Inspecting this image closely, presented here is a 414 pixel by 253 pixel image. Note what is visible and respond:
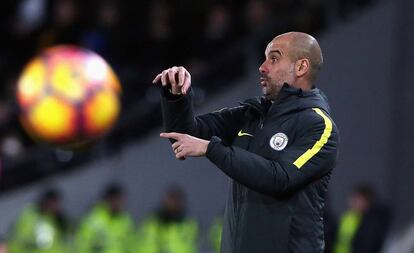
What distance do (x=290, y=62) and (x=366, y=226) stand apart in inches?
184

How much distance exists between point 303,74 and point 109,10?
7.69m

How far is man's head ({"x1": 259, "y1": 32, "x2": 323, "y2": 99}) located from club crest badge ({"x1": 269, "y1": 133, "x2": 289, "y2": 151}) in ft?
0.66

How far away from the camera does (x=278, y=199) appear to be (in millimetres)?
4262

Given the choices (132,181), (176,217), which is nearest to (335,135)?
(176,217)

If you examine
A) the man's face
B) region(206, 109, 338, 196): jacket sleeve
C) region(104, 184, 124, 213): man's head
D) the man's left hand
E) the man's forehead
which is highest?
the man's forehead

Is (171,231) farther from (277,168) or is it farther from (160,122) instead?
(277,168)

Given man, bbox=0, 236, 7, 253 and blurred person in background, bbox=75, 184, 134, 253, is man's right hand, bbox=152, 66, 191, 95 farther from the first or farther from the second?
man, bbox=0, 236, 7, 253

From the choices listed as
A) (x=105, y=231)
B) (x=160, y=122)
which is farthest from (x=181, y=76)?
(x=160, y=122)

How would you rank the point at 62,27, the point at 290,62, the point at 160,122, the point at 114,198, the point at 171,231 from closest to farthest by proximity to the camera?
the point at 290,62 → the point at 114,198 → the point at 171,231 → the point at 160,122 → the point at 62,27

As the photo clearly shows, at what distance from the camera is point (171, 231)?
→ 10094mm

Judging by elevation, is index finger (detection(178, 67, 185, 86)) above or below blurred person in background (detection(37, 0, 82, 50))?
above

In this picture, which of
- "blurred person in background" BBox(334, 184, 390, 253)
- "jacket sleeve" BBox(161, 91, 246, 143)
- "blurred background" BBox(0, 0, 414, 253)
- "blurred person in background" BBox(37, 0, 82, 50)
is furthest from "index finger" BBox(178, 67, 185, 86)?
"blurred person in background" BBox(37, 0, 82, 50)

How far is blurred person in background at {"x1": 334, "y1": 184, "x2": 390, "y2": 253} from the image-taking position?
346 inches

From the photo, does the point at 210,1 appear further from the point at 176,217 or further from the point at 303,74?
the point at 303,74
